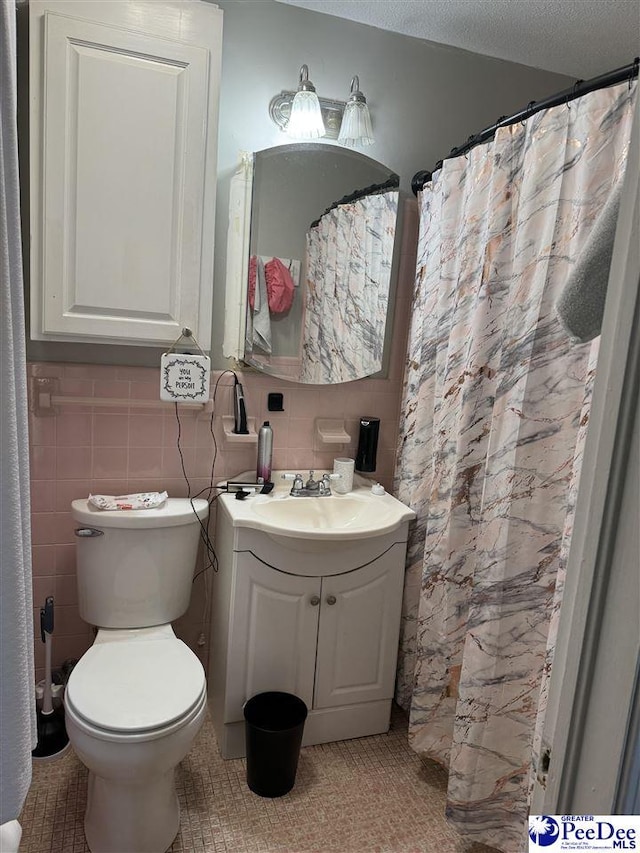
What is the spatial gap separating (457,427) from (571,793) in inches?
48.9

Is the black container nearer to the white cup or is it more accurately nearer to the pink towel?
the white cup

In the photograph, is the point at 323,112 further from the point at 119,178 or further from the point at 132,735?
the point at 132,735

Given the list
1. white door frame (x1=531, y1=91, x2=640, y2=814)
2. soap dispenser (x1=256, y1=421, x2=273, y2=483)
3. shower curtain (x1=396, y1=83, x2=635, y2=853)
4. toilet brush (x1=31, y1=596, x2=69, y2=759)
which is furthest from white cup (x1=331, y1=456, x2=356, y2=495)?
white door frame (x1=531, y1=91, x2=640, y2=814)

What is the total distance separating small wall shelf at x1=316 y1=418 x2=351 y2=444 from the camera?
87.1 inches

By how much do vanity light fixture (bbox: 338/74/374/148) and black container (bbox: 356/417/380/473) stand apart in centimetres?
105

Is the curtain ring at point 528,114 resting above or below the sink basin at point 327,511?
above

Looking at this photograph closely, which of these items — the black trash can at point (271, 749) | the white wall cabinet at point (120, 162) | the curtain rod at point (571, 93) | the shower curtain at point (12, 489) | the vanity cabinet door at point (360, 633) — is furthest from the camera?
the vanity cabinet door at point (360, 633)

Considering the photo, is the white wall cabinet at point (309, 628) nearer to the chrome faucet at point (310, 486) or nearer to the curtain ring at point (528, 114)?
the chrome faucet at point (310, 486)

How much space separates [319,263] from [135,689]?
153 centimetres

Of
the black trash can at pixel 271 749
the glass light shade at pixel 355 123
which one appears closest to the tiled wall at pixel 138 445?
the glass light shade at pixel 355 123

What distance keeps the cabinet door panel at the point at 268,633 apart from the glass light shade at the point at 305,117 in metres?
1.47

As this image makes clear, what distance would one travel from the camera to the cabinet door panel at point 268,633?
183 cm

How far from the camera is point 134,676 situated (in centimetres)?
160

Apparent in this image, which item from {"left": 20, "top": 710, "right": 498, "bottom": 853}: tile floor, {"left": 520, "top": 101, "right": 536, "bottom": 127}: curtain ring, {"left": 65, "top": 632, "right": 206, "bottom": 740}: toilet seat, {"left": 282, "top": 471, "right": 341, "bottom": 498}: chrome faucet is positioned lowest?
{"left": 20, "top": 710, "right": 498, "bottom": 853}: tile floor
